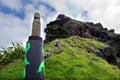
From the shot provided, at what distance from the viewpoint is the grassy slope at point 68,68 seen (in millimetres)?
24531

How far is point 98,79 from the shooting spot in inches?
995

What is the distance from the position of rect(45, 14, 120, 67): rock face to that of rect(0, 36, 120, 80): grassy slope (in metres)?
5.31

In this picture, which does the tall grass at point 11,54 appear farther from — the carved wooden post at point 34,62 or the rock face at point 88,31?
the carved wooden post at point 34,62

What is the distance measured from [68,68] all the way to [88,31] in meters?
21.2

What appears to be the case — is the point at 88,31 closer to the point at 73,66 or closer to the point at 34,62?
the point at 73,66

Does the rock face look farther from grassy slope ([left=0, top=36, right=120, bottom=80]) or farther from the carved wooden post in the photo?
the carved wooden post

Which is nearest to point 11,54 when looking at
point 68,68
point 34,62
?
point 68,68

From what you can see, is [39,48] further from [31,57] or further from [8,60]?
[8,60]

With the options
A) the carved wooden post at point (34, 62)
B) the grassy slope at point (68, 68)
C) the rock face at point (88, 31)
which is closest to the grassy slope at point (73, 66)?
the grassy slope at point (68, 68)

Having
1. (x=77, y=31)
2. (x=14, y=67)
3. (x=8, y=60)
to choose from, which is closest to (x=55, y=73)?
(x=14, y=67)

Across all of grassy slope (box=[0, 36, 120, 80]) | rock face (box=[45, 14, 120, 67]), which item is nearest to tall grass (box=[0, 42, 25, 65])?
grassy slope (box=[0, 36, 120, 80])

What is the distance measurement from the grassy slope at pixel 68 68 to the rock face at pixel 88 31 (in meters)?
5.31

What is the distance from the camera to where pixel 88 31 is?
46.9 m

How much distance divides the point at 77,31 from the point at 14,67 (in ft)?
58.1
